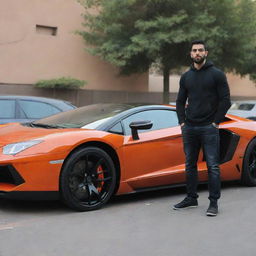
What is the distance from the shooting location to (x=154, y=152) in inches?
204

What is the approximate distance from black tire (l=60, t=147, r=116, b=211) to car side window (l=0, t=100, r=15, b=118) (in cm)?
307

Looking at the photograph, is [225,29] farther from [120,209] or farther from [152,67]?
[120,209]

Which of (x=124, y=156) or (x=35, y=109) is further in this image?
(x=35, y=109)

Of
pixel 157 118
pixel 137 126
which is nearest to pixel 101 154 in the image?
pixel 137 126

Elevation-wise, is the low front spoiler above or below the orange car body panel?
below

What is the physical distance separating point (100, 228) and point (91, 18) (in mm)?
14063

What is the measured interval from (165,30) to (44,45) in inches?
182

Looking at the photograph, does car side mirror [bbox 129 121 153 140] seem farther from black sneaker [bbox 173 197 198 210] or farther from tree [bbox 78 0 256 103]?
tree [bbox 78 0 256 103]

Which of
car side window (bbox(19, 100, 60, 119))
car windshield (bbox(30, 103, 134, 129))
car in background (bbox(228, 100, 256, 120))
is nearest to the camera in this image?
car windshield (bbox(30, 103, 134, 129))

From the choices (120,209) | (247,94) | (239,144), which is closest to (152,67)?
(247,94)

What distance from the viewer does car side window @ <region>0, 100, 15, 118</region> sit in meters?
7.33

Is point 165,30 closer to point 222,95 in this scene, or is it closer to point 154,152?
point 154,152

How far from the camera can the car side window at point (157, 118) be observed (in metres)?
5.29

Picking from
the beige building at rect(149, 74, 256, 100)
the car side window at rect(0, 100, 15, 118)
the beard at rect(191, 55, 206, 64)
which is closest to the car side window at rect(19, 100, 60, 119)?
the car side window at rect(0, 100, 15, 118)
